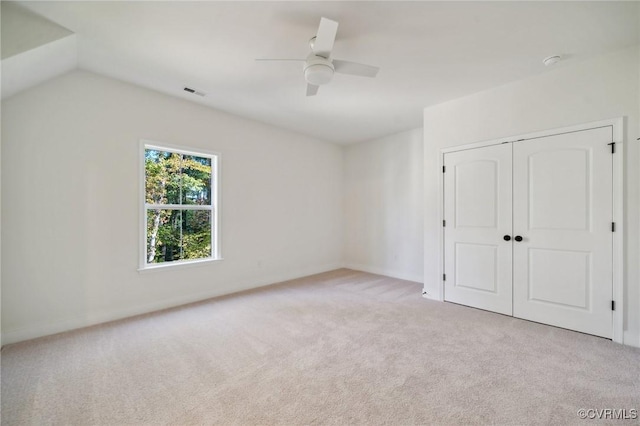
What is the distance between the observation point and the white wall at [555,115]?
2514 mm

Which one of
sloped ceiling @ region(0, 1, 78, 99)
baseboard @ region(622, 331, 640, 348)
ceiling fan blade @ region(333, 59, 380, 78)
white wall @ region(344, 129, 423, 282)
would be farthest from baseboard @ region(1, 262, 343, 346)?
baseboard @ region(622, 331, 640, 348)

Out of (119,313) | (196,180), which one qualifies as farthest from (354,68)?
(119,313)

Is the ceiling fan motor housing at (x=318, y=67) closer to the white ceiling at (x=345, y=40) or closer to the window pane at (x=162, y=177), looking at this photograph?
the white ceiling at (x=345, y=40)

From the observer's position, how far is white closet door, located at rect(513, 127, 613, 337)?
2.68 m

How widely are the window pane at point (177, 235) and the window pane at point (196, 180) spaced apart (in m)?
0.19

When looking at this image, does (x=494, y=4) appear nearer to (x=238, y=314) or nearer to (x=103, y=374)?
(x=238, y=314)

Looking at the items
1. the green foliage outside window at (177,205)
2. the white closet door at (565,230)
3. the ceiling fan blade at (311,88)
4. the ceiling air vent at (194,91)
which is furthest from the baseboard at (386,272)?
the ceiling air vent at (194,91)

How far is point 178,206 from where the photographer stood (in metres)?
3.71

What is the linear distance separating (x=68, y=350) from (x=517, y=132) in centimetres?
515

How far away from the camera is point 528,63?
2.77 meters

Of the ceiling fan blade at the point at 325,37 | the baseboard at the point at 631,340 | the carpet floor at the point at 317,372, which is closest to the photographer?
the carpet floor at the point at 317,372

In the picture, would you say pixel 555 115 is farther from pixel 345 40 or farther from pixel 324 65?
pixel 324 65

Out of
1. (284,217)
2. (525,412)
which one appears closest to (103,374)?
(525,412)

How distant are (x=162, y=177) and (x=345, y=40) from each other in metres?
2.87
